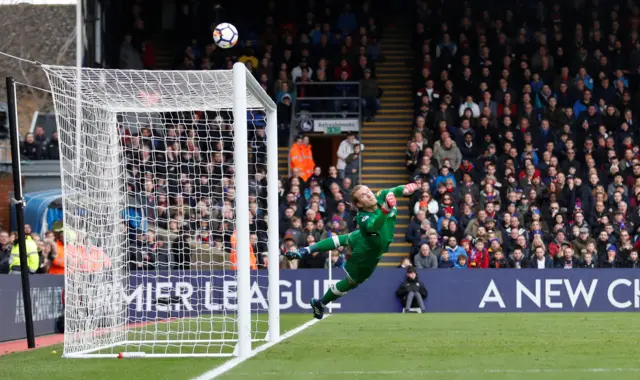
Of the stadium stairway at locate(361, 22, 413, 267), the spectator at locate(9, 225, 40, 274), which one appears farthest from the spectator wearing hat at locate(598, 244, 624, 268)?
the spectator at locate(9, 225, 40, 274)

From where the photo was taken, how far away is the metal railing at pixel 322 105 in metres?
26.2

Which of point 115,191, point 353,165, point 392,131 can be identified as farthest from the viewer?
point 392,131

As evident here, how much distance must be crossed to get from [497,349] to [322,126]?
52.0ft

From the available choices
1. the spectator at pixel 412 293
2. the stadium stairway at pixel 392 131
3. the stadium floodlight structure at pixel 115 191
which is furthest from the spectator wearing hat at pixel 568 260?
the stadium floodlight structure at pixel 115 191

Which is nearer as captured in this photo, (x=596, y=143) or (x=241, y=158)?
(x=241, y=158)

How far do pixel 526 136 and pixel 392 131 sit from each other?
3872 millimetres

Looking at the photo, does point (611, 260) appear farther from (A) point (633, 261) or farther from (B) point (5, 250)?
(B) point (5, 250)

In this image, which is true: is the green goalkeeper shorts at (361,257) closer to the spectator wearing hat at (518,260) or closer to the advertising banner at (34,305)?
the advertising banner at (34,305)

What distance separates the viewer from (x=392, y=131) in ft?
90.4

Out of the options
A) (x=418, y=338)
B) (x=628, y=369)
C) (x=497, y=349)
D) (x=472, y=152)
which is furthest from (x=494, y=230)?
(x=628, y=369)

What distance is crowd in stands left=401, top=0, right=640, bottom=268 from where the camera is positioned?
74.2 ft

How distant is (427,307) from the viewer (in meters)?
22.1

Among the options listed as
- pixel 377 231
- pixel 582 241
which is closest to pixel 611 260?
pixel 582 241

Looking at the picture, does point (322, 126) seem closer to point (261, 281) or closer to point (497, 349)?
point (261, 281)
